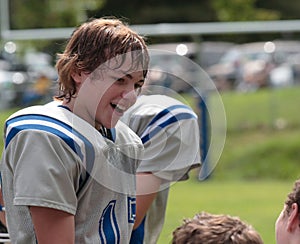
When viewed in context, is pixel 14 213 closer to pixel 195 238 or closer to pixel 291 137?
pixel 195 238

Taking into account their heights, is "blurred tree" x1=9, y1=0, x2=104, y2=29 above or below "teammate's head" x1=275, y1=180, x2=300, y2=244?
below

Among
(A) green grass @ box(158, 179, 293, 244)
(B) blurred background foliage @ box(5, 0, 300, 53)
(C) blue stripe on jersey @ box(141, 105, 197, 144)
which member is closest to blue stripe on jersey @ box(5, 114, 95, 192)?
(C) blue stripe on jersey @ box(141, 105, 197, 144)

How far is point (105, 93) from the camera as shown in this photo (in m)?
2.99

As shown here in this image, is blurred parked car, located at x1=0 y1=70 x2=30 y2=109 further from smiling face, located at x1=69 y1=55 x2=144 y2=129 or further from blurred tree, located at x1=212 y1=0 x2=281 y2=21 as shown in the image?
smiling face, located at x1=69 y1=55 x2=144 y2=129

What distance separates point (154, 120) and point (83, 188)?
2.86ft

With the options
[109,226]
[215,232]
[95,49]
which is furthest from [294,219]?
[95,49]

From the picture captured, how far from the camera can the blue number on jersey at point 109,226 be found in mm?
3001

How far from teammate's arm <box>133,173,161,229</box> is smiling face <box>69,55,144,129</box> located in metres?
0.65

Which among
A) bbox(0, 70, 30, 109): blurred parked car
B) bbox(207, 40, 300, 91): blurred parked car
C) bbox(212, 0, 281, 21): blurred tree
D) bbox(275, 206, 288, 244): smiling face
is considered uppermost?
bbox(275, 206, 288, 244): smiling face

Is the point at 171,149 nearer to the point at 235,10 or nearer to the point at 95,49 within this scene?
the point at 95,49

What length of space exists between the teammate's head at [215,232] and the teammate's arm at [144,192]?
0.99ft

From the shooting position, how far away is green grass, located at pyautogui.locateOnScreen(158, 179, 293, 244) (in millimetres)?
10695

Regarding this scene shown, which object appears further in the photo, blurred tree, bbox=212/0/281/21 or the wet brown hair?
blurred tree, bbox=212/0/281/21

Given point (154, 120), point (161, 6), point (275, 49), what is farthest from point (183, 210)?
point (161, 6)
